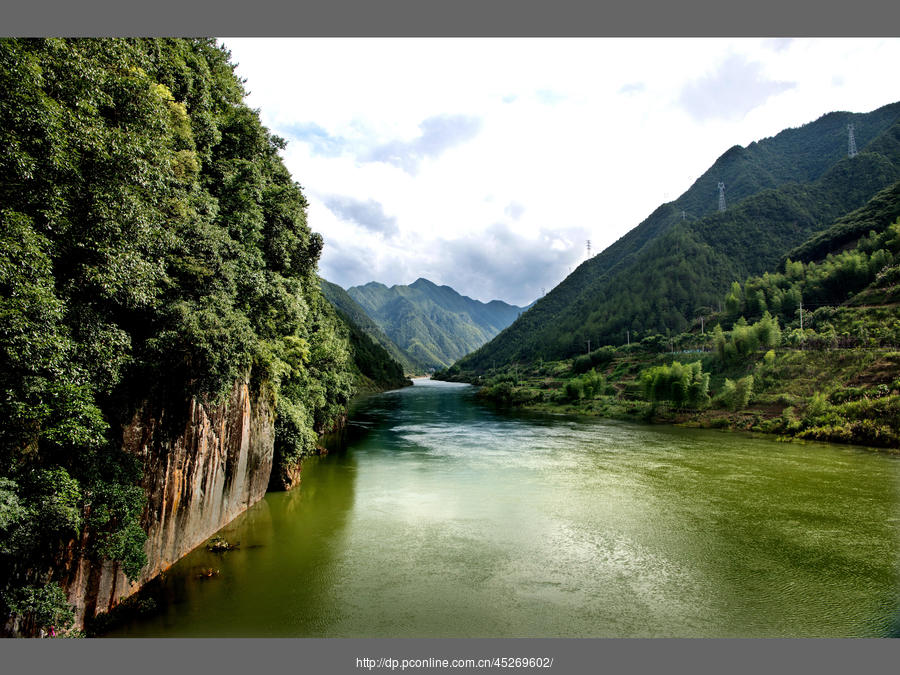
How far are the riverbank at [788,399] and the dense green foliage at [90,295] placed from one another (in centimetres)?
4977

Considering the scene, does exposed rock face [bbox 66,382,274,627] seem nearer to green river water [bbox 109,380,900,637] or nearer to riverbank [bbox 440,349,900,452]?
green river water [bbox 109,380,900,637]

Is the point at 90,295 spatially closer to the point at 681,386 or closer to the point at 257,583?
the point at 257,583

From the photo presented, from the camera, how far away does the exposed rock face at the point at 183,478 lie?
37.6 feet

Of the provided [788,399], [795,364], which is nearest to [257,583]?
[788,399]

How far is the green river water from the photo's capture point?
12727 mm

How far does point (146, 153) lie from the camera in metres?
10.7

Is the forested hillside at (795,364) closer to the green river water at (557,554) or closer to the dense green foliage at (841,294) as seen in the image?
the dense green foliage at (841,294)

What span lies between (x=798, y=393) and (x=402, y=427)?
45.0 metres

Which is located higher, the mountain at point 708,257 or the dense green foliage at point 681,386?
the mountain at point 708,257

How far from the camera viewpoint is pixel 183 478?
14.8 metres

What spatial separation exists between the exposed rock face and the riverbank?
4777cm

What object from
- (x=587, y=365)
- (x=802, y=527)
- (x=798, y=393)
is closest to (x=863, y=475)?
(x=802, y=527)

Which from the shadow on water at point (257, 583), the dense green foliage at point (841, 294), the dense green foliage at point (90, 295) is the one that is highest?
the dense green foliage at point (841, 294)

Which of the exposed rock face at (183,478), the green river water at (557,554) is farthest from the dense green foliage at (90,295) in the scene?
the green river water at (557,554)
